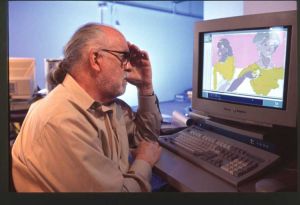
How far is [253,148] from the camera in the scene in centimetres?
103

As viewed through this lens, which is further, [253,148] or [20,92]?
[20,92]

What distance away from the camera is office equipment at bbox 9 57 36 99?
8.93ft

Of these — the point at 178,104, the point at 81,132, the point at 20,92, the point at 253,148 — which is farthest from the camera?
the point at 20,92

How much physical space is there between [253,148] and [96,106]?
0.57m

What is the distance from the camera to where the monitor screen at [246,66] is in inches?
40.8

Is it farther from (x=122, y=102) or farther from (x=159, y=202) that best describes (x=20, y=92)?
(x=159, y=202)

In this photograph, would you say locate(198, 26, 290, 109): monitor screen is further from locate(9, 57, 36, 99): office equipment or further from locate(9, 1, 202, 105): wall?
locate(9, 57, 36, 99): office equipment

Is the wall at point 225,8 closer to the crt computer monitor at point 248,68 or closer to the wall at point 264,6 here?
the wall at point 264,6

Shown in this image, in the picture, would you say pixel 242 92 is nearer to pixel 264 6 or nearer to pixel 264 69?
pixel 264 69

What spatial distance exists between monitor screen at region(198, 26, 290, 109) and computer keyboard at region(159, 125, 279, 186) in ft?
0.58

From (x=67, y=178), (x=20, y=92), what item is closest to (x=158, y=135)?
(x=67, y=178)

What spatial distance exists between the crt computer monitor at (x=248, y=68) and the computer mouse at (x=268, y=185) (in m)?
0.24

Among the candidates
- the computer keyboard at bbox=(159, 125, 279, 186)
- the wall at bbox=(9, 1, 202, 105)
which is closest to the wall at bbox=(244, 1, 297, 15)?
the wall at bbox=(9, 1, 202, 105)

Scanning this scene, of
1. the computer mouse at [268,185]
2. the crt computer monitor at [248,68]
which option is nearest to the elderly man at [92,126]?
Result: the crt computer monitor at [248,68]
